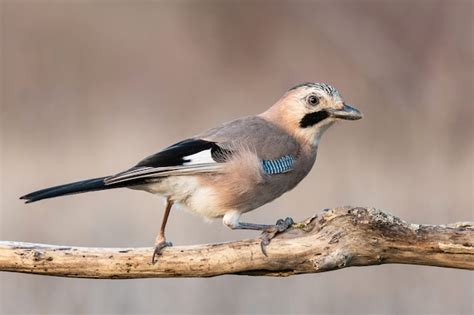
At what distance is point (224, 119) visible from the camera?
11.6 meters

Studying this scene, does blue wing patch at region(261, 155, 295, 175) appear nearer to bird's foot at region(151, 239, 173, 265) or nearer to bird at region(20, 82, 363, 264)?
bird at region(20, 82, 363, 264)

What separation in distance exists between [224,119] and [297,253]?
6.65 metres

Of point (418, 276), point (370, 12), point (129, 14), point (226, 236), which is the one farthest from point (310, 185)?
point (129, 14)

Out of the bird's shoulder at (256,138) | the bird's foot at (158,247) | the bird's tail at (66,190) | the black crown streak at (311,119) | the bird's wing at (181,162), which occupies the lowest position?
the bird's foot at (158,247)

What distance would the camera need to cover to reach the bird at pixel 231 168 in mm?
5602

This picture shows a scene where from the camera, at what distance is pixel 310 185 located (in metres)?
9.63

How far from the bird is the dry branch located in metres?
0.22

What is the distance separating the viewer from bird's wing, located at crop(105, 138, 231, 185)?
5555 millimetres

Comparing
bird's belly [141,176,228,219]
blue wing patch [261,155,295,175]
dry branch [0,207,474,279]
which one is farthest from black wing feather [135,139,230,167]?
dry branch [0,207,474,279]

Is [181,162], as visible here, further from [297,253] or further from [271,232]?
[297,253]

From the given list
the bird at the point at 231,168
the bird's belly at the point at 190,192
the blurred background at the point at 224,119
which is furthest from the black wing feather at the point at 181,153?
the blurred background at the point at 224,119

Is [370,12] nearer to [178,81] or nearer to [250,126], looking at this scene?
[178,81]

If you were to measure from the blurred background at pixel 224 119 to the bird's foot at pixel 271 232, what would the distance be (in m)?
2.38

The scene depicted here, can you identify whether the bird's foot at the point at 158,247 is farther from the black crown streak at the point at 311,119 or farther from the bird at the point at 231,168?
the black crown streak at the point at 311,119
